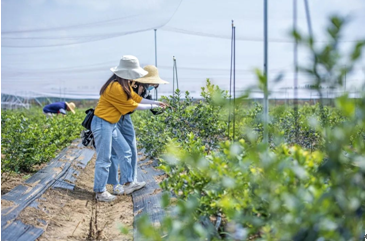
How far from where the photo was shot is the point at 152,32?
9.55 metres

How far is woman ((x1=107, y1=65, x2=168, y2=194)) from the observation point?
4.21 metres

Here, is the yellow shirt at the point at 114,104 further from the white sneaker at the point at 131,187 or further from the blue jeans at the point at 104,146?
the white sneaker at the point at 131,187

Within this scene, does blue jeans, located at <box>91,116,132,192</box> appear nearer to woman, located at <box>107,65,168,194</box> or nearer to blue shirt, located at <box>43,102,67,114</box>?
woman, located at <box>107,65,168,194</box>

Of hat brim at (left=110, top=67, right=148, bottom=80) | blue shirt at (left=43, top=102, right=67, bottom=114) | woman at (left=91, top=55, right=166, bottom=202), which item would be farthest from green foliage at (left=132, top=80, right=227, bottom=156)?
blue shirt at (left=43, top=102, right=67, bottom=114)

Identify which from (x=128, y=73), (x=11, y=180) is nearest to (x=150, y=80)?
(x=128, y=73)

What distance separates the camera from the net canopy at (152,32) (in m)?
A: 3.86

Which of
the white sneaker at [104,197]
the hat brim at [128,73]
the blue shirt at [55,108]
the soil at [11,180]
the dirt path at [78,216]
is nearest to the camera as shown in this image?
the dirt path at [78,216]

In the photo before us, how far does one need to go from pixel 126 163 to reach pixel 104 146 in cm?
34

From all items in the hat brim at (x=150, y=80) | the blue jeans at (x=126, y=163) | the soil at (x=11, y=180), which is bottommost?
the soil at (x=11, y=180)

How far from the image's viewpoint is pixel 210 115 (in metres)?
→ 4.48

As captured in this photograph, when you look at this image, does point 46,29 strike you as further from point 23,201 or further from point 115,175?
point 23,201

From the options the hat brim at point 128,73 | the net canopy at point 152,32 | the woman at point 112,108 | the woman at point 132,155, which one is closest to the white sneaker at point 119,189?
the woman at point 132,155

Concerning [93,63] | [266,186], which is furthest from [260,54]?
[266,186]

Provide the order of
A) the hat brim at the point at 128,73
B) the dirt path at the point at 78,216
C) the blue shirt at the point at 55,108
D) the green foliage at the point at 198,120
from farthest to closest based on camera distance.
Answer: the blue shirt at the point at 55,108, the green foliage at the point at 198,120, the hat brim at the point at 128,73, the dirt path at the point at 78,216
